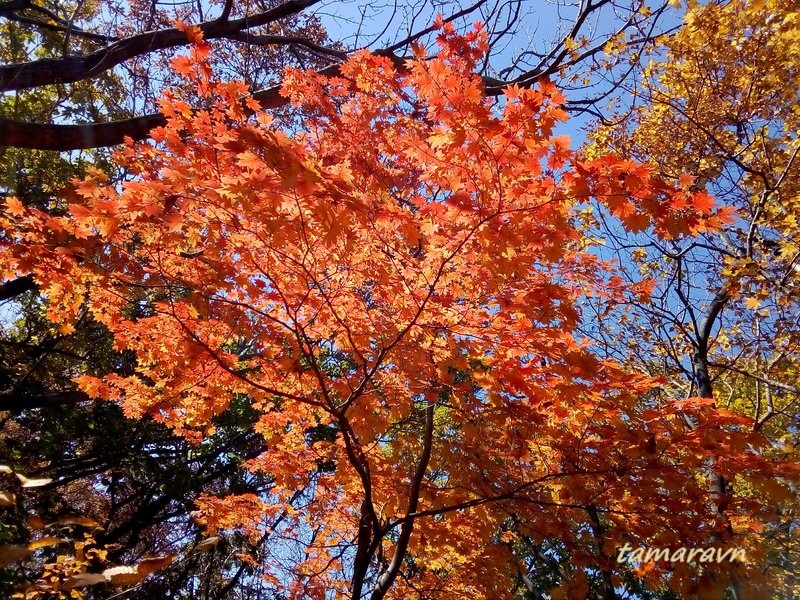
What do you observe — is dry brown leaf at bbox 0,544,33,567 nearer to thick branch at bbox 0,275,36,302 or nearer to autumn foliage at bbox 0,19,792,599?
autumn foliage at bbox 0,19,792,599

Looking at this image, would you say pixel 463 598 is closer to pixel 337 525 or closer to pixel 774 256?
pixel 337 525

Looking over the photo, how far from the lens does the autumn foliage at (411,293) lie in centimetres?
273

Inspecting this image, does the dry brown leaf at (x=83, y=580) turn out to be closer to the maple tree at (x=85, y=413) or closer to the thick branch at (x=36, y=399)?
the maple tree at (x=85, y=413)

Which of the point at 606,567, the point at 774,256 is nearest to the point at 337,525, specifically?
the point at 606,567

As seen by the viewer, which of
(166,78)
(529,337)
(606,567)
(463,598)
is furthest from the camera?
(166,78)

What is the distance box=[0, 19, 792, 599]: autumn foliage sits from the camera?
273 centimetres

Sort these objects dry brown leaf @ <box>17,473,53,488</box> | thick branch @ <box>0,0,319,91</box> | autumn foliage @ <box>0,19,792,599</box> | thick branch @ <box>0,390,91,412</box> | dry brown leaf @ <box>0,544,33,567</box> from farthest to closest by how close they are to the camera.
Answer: thick branch @ <box>0,390,91,412</box> < thick branch @ <box>0,0,319,91</box> < autumn foliage @ <box>0,19,792,599</box> < dry brown leaf @ <box>17,473,53,488</box> < dry brown leaf @ <box>0,544,33,567</box>

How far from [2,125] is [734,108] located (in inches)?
262

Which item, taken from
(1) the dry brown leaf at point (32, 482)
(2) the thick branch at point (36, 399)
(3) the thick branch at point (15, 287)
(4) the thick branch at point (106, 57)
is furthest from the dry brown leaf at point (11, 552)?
(2) the thick branch at point (36, 399)

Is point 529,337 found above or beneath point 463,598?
above

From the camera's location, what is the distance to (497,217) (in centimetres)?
277

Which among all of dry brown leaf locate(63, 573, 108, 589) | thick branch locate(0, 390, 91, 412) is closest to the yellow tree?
dry brown leaf locate(63, 573, 108, 589)

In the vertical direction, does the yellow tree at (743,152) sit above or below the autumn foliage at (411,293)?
above

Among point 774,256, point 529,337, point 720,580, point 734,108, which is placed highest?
point 734,108
